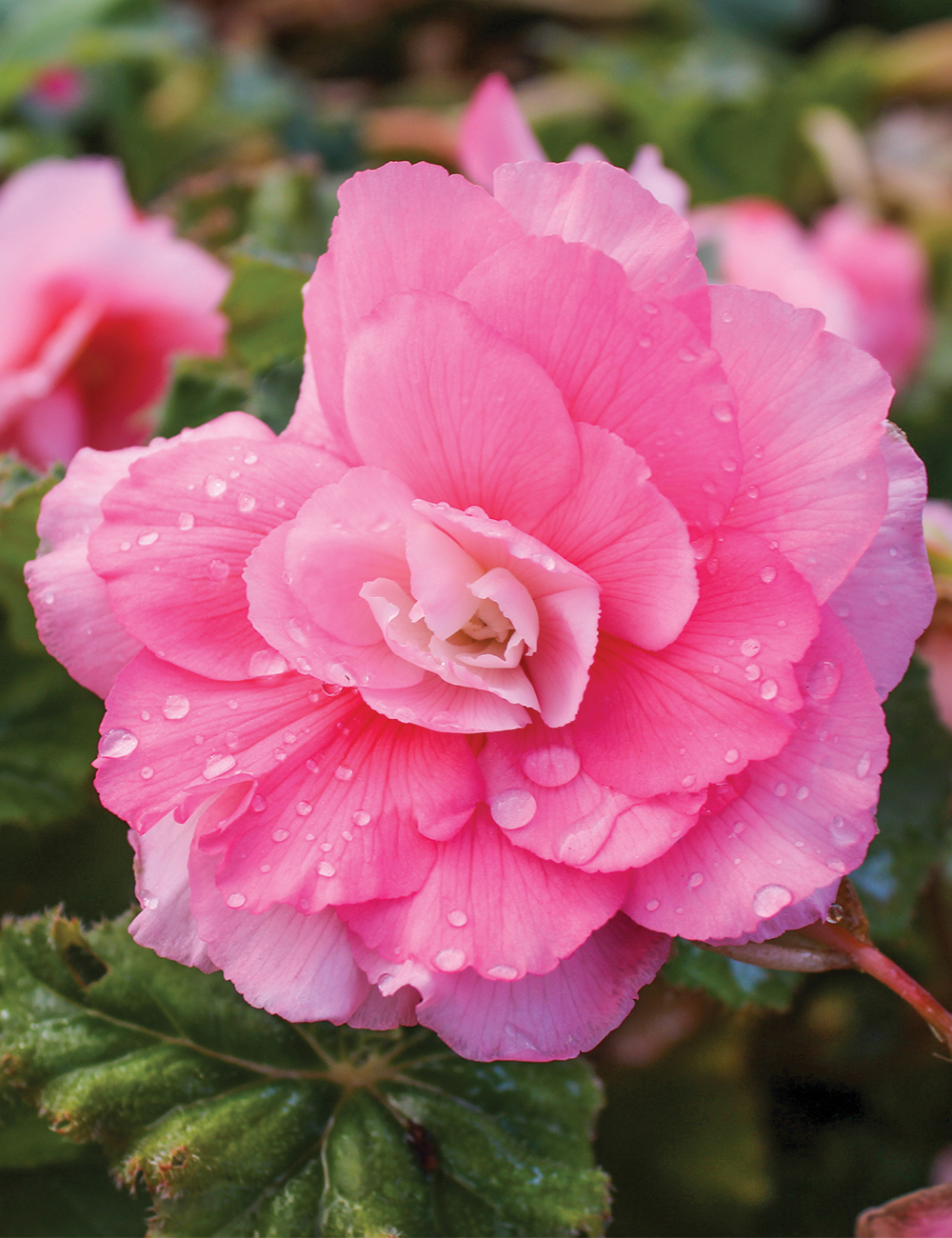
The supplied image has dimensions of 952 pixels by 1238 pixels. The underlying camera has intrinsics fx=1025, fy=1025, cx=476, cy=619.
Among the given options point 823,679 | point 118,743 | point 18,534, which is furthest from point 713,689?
point 18,534

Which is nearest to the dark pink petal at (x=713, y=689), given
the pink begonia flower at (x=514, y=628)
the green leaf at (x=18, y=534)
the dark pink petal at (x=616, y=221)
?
the pink begonia flower at (x=514, y=628)

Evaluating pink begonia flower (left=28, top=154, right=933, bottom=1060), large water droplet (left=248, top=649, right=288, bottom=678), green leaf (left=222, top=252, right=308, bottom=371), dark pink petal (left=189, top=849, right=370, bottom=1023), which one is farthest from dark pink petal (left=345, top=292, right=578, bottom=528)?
green leaf (left=222, top=252, right=308, bottom=371)

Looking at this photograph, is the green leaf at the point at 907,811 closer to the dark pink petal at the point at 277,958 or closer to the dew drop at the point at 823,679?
the dew drop at the point at 823,679

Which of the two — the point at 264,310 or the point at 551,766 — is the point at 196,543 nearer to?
the point at 551,766

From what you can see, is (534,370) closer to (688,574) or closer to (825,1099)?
(688,574)

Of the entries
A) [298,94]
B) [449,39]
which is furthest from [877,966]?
[449,39]

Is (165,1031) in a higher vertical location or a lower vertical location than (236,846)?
lower
